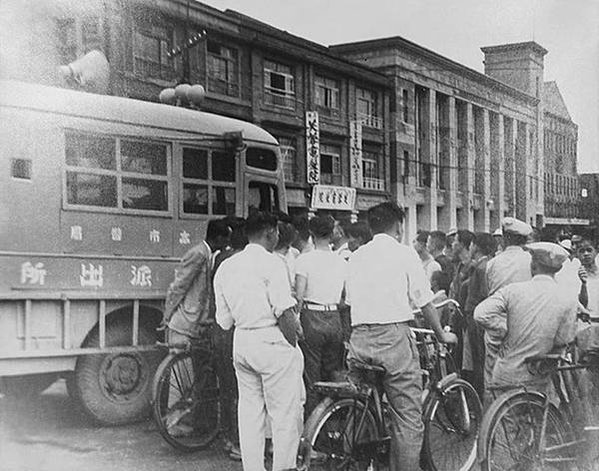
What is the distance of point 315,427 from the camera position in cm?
340

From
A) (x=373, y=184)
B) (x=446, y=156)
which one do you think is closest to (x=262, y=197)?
(x=373, y=184)

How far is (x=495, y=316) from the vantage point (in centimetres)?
381

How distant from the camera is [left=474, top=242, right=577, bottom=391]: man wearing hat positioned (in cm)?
378

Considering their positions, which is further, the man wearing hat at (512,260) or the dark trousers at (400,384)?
the man wearing hat at (512,260)

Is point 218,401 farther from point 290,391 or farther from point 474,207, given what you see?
point 474,207

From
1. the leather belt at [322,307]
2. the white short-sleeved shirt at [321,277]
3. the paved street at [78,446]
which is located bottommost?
the paved street at [78,446]

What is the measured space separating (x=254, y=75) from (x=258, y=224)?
3.98 metres

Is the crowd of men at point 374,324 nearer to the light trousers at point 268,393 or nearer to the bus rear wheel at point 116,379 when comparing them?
the light trousers at point 268,393

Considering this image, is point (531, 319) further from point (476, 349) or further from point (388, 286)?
point (476, 349)

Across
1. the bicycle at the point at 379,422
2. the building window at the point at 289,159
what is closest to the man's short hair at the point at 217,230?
the bicycle at the point at 379,422

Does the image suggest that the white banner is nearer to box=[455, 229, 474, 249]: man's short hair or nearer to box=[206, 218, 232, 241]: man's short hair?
box=[455, 229, 474, 249]: man's short hair

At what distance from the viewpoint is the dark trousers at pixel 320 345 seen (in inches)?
182

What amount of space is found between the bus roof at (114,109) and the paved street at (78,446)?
1903mm

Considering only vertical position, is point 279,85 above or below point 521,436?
above
